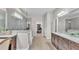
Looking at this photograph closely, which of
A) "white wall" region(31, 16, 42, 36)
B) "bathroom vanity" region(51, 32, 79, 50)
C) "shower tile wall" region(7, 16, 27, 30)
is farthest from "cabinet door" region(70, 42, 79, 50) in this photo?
"shower tile wall" region(7, 16, 27, 30)

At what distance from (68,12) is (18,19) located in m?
1.07

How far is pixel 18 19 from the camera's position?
2027 millimetres

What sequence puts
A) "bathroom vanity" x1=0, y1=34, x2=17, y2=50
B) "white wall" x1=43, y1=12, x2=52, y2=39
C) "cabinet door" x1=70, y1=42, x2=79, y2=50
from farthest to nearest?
"white wall" x1=43, y1=12, x2=52, y2=39, "bathroom vanity" x1=0, y1=34, x2=17, y2=50, "cabinet door" x1=70, y1=42, x2=79, y2=50

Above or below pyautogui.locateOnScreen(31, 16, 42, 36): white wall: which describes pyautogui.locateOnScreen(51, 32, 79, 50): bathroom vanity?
below

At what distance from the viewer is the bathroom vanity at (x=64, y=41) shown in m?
1.70

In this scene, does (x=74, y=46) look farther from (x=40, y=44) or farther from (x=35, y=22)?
(x=35, y=22)

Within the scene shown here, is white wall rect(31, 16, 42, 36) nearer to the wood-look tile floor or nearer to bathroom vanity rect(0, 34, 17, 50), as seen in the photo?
Answer: the wood-look tile floor

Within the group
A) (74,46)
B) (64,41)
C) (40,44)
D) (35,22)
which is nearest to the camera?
(74,46)

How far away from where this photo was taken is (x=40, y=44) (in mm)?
2045

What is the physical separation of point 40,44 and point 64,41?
1.70 ft

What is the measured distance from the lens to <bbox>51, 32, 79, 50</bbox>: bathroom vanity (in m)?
1.70

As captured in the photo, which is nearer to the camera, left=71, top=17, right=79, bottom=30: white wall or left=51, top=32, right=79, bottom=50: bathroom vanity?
left=51, top=32, right=79, bottom=50: bathroom vanity

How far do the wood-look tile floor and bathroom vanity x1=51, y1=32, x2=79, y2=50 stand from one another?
0.42 ft

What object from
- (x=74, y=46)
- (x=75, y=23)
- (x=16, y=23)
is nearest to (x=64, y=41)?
(x=74, y=46)
